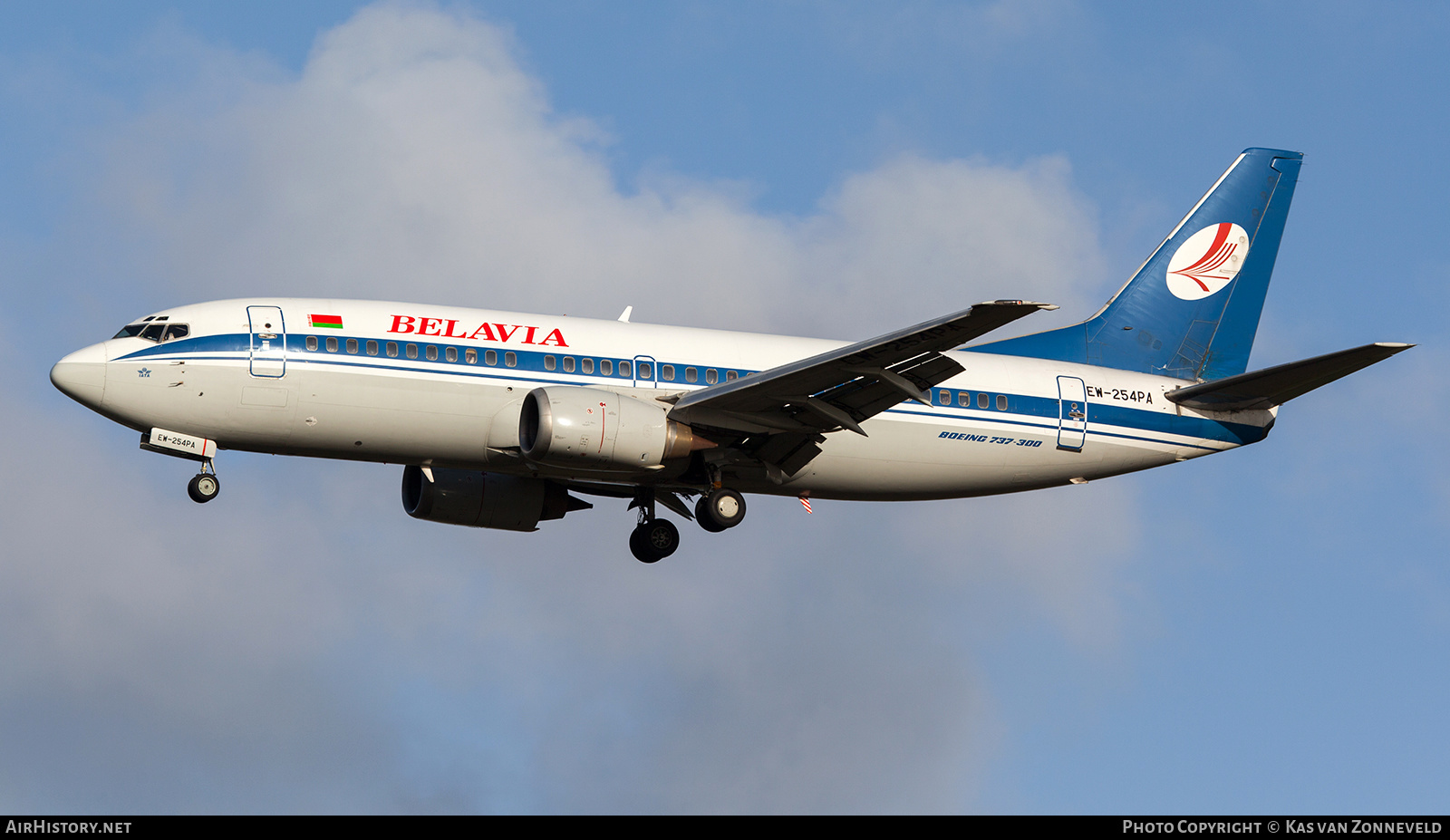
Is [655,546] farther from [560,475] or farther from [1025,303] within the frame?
[1025,303]

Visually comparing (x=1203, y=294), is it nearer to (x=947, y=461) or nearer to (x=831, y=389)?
(x=947, y=461)

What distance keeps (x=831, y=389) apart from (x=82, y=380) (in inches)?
575

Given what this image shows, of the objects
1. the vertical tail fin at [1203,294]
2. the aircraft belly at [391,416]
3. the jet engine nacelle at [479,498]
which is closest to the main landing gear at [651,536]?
the jet engine nacelle at [479,498]

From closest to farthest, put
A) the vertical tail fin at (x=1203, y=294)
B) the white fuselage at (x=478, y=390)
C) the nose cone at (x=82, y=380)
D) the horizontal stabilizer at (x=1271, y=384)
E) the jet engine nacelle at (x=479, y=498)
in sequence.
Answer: the nose cone at (x=82, y=380) → the white fuselage at (x=478, y=390) → the horizontal stabilizer at (x=1271, y=384) → the jet engine nacelle at (x=479, y=498) → the vertical tail fin at (x=1203, y=294)

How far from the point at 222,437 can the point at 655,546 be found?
35.1ft

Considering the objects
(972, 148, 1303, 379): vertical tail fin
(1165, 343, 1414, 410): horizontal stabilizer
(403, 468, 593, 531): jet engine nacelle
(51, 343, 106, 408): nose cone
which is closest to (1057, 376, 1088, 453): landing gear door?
(972, 148, 1303, 379): vertical tail fin

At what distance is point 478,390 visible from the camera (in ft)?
106

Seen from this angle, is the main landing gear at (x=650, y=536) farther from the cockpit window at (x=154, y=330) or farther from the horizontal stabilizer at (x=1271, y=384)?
the horizontal stabilizer at (x=1271, y=384)

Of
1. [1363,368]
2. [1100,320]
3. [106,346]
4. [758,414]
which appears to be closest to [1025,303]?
[758,414]

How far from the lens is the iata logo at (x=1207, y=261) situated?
41.1m

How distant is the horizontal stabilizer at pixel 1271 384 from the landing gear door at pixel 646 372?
1264 cm

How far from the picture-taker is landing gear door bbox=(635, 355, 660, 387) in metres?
33.6

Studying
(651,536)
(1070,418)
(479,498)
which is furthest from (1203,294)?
(479,498)

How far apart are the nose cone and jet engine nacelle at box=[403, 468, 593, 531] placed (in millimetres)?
7943
